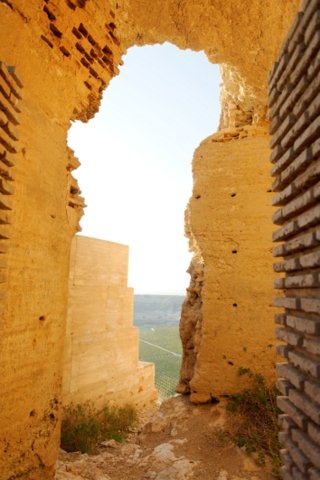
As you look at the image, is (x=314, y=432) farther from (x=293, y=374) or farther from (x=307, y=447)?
(x=293, y=374)

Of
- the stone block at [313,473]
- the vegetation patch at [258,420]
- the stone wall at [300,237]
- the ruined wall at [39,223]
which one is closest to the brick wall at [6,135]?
the ruined wall at [39,223]

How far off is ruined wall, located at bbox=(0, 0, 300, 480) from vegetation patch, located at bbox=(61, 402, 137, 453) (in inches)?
85.7

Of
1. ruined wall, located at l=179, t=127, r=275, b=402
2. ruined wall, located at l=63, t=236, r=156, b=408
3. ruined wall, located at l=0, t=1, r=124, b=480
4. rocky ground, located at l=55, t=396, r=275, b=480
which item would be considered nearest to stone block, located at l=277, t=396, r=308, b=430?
rocky ground, located at l=55, t=396, r=275, b=480

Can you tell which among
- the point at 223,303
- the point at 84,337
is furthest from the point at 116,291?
the point at 223,303

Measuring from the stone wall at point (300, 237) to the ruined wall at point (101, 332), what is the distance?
225 inches

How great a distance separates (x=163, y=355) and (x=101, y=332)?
13839 millimetres

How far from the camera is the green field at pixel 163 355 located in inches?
535

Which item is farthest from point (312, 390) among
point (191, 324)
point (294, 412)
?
point (191, 324)

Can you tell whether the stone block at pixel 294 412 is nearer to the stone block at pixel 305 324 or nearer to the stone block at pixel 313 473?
the stone block at pixel 313 473

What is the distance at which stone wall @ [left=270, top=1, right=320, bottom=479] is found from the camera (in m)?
1.64

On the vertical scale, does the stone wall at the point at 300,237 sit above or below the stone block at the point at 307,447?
above

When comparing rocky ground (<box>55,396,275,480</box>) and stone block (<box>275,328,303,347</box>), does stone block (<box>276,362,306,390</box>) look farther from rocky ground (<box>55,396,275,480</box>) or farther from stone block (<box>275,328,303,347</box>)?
rocky ground (<box>55,396,275,480</box>)

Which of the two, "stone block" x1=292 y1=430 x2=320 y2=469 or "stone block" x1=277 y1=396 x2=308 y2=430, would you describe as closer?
"stone block" x1=292 y1=430 x2=320 y2=469

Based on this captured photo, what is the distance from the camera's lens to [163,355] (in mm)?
20562
